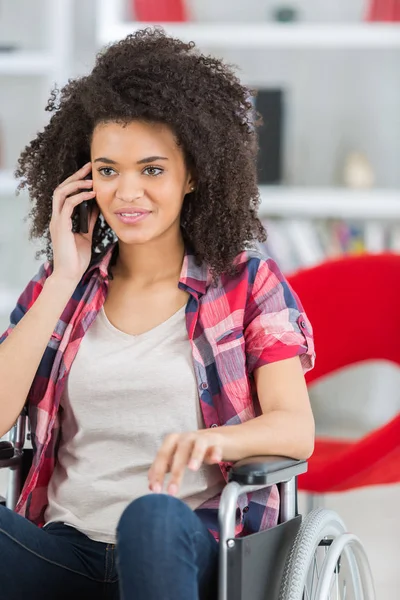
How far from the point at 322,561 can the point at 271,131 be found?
2.53 m

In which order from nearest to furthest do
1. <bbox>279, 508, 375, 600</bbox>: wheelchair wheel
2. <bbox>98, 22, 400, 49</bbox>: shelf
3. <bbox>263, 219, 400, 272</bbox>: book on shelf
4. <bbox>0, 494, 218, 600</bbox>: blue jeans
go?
<bbox>0, 494, 218, 600</bbox>: blue jeans → <bbox>279, 508, 375, 600</bbox>: wheelchair wheel → <bbox>98, 22, 400, 49</bbox>: shelf → <bbox>263, 219, 400, 272</bbox>: book on shelf

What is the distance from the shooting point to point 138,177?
5.28 ft

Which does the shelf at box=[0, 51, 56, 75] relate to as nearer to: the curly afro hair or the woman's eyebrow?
the curly afro hair

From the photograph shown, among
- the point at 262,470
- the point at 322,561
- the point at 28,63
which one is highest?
the point at 28,63

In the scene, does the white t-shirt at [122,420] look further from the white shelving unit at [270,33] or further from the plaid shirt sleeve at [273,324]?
the white shelving unit at [270,33]

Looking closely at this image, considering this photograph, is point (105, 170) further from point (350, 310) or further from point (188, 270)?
point (350, 310)

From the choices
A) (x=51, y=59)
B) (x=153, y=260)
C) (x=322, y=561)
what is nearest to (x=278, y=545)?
(x=322, y=561)

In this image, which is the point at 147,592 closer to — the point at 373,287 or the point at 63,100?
the point at 63,100

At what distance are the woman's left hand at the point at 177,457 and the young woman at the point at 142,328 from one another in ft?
0.45

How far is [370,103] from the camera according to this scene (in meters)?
4.14

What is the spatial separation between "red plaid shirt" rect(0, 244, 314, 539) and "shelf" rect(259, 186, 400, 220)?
217 centimetres

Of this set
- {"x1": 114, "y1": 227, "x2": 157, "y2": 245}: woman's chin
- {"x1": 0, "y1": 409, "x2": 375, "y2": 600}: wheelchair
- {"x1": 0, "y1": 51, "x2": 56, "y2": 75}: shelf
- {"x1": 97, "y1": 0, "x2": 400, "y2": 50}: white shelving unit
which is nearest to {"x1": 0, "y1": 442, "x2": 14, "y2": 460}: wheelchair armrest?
{"x1": 0, "y1": 409, "x2": 375, "y2": 600}: wheelchair

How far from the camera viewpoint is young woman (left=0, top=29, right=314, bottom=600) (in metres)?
1.55

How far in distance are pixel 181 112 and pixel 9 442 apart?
0.62 m
